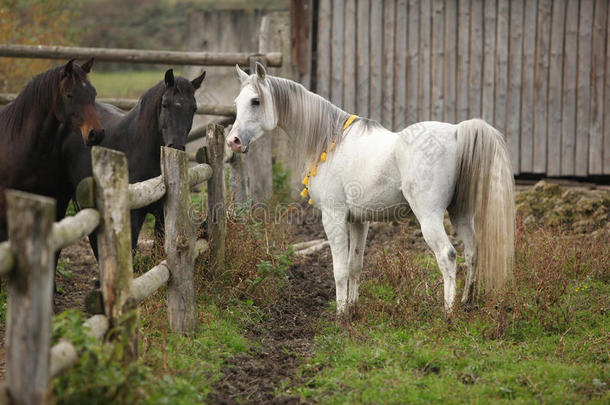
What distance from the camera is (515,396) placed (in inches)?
142

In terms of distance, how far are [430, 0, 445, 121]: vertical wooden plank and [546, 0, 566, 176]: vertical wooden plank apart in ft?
5.13

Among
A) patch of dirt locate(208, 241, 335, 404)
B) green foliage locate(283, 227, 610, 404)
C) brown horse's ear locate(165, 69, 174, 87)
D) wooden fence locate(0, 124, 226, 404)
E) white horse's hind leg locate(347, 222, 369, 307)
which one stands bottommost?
patch of dirt locate(208, 241, 335, 404)

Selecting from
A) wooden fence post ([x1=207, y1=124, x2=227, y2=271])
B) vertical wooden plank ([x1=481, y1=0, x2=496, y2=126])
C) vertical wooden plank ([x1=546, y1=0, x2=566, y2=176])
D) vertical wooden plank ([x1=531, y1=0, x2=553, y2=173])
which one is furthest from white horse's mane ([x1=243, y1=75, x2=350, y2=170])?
vertical wooden plank ([x1=546, y1=0, x2=566, y2=176])

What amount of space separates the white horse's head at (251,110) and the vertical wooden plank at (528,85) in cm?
524

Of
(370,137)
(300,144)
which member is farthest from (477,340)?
(300,144)

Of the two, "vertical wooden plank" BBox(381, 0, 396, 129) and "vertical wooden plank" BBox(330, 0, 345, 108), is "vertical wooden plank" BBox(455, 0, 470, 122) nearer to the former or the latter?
"vertical wooden plank" BBox(381, 0, 396, 129)

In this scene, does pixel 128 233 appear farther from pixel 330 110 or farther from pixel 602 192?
pixel 602 192

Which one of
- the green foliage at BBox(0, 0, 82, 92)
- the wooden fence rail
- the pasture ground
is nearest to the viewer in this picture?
the pasture ground

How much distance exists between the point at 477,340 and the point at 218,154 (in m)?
2.79

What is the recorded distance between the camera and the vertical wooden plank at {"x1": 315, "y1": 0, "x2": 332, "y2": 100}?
9.21m

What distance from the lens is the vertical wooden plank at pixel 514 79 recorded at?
890 centimetres

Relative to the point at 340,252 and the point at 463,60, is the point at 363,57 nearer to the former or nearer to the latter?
the point at 463,60

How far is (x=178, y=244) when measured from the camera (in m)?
4.44

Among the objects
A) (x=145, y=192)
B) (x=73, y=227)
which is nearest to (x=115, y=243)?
(x=73, y=227)
